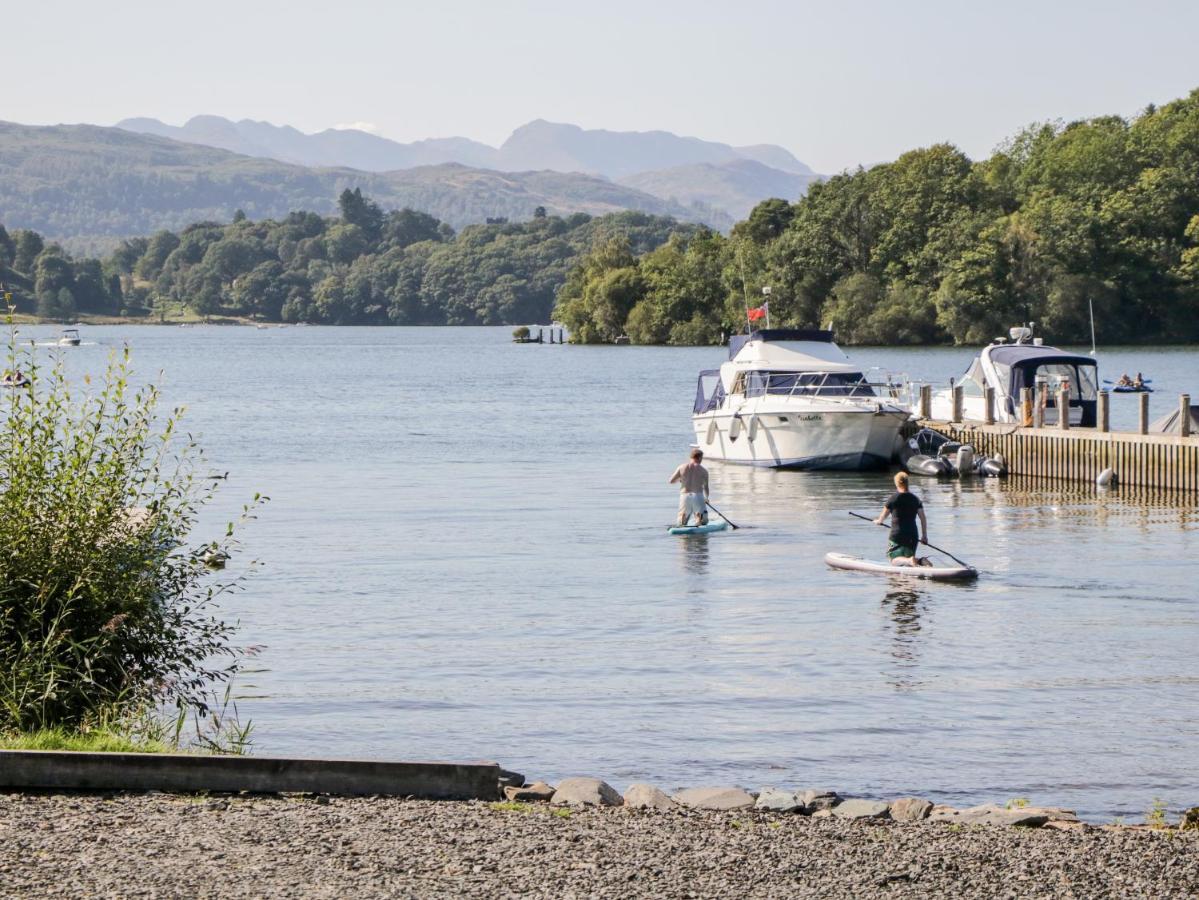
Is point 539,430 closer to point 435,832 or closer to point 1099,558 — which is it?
point 1099,558

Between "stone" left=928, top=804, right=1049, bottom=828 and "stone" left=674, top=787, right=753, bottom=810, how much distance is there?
134 cm

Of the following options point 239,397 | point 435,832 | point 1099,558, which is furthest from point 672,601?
point 239,397

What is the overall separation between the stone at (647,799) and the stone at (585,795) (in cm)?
8

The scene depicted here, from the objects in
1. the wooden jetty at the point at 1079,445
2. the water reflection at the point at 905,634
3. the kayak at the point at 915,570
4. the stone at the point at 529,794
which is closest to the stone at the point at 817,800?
the stone at the point at 529,794

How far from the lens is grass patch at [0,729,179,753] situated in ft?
39.9

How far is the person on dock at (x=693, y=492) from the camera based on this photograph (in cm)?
A: 3441

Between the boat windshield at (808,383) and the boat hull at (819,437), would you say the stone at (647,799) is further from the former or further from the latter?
the boat windshield at (808,383)

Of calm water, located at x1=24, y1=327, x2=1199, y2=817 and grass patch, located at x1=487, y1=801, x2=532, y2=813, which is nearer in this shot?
grass patch, located at x1=487, y1=801, x2=532, y2=813

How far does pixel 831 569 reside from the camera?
29859mm

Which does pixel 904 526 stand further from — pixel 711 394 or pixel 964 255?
pixel 964 255

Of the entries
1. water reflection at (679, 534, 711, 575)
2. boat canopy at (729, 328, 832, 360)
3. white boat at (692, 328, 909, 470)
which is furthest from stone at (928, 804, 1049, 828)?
boat canopy at (729, 328, 832, 360)

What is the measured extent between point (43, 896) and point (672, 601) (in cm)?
1791

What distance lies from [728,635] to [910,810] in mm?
11072

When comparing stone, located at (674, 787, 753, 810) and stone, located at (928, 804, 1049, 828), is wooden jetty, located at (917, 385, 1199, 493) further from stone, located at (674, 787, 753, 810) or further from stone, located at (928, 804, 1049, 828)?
A: stone, located at (674, 787, 753, 810)
